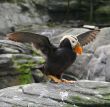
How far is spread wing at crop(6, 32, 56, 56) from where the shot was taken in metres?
6.44

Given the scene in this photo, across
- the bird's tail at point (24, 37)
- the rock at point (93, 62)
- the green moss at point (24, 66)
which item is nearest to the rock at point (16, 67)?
the green moss at point (24, 66)

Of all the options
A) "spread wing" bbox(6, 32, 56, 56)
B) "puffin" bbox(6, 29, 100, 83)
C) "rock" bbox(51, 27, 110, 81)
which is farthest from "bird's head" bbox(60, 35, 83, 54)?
"rock" bbox(51, 27, 110, 81)

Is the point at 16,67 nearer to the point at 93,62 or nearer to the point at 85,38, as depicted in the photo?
the point at 93,62

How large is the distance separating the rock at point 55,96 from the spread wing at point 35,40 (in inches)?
19.4

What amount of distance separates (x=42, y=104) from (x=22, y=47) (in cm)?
529

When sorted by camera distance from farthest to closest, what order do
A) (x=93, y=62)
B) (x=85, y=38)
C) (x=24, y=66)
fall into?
(x=93, y=62) → (x=24, y=66) → (x=85, y=38)

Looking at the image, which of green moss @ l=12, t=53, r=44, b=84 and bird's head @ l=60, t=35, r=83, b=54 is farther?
green moss @ l=12, t=53, r=44, b=84

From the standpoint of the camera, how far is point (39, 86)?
20.8ft

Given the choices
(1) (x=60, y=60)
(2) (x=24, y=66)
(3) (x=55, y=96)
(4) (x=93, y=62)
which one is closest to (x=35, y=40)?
(1) (x=60, y=60)

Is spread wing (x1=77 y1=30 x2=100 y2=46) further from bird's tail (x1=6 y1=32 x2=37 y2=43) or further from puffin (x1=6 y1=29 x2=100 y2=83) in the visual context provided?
bird's tail (x1=6 y1=32 x2=37 y2=43)

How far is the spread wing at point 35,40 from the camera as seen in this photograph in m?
6.44

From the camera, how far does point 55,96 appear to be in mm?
Result: 6027

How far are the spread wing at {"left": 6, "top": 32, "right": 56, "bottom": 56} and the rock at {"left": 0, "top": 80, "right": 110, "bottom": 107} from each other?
1.62ft

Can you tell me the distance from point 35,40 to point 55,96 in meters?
0.86
